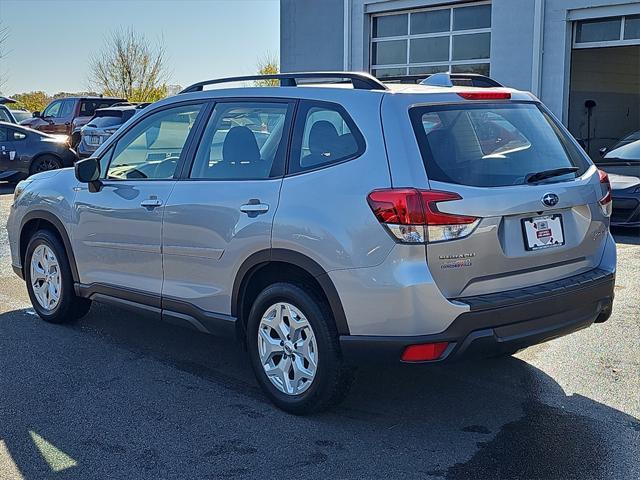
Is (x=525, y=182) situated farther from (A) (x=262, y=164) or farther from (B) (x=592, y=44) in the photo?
(B) (x=592, y=44)

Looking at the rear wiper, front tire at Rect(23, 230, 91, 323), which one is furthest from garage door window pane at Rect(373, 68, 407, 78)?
the rear wiper

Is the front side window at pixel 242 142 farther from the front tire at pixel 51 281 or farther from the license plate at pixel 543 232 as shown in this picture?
the front tire at pixel 51 281

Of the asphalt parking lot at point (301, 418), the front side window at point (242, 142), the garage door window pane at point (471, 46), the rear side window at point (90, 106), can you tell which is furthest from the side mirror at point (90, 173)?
the rear side window at point (90, 106)

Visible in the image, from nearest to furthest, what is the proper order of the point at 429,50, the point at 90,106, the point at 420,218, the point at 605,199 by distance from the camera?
the point at 420,218, the point at 605,199, the point at 429,50, the point at 90,106

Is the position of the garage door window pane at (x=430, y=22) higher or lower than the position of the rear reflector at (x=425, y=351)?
higher

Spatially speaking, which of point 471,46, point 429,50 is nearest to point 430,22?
point 429,50

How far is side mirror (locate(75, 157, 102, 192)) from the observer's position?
17.5ft

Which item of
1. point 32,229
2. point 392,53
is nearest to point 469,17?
point 392,53

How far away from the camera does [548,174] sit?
4.20 meters

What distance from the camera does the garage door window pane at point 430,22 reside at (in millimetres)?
17016

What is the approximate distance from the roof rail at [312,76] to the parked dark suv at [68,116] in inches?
740

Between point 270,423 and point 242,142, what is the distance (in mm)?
1670

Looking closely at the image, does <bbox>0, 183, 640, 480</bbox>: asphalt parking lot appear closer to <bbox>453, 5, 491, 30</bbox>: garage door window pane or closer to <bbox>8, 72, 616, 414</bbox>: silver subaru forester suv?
<bbox>8, 72, 616, 414</bbox>: silver subaru forester suv

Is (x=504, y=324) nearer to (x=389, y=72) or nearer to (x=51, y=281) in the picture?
(x=51, y=281)
